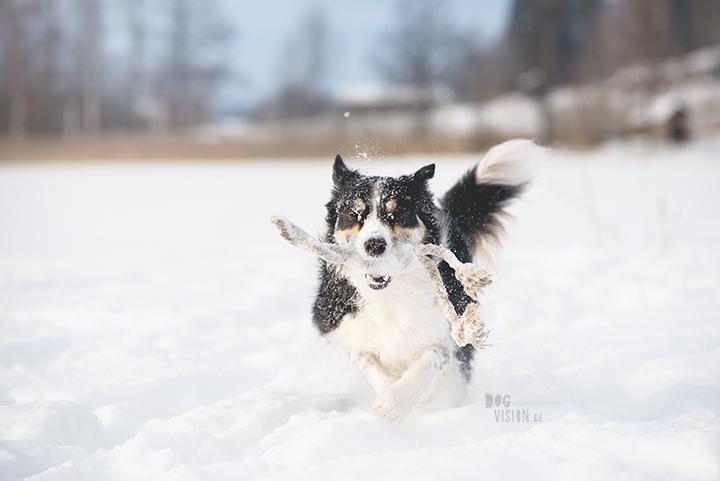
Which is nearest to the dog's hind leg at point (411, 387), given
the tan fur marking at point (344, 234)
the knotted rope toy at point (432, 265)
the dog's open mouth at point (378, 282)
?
the knotted rope toy at point (432, 265)

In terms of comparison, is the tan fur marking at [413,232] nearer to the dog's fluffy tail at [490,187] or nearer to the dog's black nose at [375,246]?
the dog's black nose at [375,246]

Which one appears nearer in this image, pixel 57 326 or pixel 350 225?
pixel 350 225

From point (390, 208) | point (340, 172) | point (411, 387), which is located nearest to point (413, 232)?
point (390, 208)

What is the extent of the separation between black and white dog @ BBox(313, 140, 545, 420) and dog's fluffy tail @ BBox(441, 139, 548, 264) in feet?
1.40

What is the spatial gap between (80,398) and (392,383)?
153cm

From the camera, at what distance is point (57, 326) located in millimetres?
3723

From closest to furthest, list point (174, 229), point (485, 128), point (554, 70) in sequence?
point (174, 229) → point (485, 128) → point (554, 70)

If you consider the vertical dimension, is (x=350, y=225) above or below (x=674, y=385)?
above

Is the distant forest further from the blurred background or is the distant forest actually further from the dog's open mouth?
the dog's open mouth

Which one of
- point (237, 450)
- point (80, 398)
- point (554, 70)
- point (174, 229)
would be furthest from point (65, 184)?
point (554, 70)

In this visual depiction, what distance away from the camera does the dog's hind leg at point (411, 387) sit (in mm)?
2207

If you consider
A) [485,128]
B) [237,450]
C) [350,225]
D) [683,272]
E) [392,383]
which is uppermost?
[485,128]

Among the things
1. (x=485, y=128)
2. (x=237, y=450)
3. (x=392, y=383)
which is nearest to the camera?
(x=237, y=450)

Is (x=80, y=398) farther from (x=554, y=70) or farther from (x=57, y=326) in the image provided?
(x=554, y=70)
